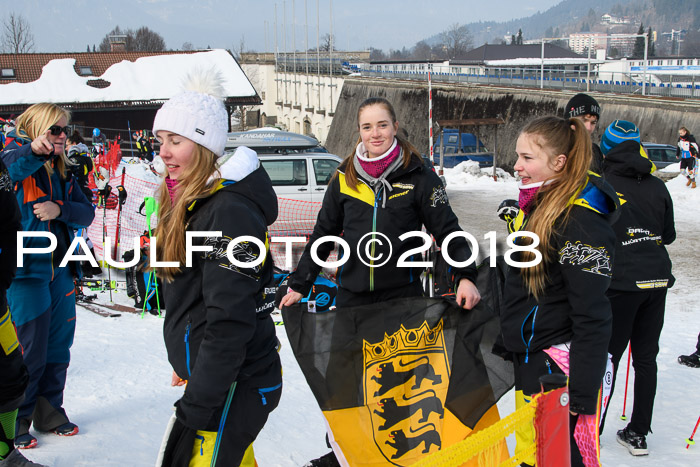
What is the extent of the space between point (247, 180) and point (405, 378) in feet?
4.32

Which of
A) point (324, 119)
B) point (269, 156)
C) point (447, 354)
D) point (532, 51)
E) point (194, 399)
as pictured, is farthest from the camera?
point (532, 51)

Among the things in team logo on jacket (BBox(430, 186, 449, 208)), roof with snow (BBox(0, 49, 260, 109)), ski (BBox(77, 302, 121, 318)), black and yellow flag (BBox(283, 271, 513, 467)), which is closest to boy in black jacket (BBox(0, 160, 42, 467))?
black and yellow flag (BBox(283, 271, 513, 467))

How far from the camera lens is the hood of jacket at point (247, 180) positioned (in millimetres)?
2504

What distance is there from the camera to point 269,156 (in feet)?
44.7

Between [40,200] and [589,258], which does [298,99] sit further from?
[589,258]

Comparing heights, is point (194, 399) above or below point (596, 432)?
above

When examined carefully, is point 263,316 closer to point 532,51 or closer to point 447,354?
point 447,354

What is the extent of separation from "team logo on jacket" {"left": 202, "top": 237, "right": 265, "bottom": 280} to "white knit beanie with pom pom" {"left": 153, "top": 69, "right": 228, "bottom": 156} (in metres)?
0.45

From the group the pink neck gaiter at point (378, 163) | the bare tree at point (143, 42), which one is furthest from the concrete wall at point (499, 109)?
the bare tree at point (143, 42)

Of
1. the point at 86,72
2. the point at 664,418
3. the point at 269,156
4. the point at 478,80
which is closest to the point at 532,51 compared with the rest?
the point at 478,80

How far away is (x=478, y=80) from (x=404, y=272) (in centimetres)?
3857

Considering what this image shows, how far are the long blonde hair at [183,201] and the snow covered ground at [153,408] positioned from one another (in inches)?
74.9

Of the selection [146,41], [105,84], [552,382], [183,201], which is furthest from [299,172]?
[146,41]

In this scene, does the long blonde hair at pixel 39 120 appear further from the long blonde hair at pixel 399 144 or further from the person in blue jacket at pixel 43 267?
the long blonde hair at pixel 399 144
